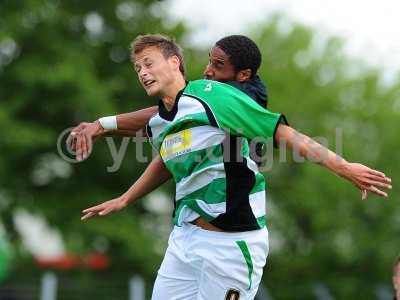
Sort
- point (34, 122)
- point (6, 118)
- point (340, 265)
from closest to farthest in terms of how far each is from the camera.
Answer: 1. point (6, 118)
2. point (34, 122)
3. point (340, 265)

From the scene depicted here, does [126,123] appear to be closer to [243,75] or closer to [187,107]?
[187,107]

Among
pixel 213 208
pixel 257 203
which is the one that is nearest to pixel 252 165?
pixel 257 203

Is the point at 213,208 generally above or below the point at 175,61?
below

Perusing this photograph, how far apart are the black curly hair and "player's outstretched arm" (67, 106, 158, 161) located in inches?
25.6

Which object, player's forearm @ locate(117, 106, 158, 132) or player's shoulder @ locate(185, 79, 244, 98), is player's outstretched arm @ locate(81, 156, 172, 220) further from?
player's shoulder @ locate(185, 79, 244, 98)

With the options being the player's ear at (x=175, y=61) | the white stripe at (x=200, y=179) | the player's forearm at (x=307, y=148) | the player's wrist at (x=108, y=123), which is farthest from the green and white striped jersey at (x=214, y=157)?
the player's wrist at (x=108, y=123)

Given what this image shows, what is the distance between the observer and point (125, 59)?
2928 cm

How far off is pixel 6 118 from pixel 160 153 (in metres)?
21.0

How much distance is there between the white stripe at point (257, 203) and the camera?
556cm

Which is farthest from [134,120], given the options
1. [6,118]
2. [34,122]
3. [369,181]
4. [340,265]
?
[340,265]

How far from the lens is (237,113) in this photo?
5.27 meters

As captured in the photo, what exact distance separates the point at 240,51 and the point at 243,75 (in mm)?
155

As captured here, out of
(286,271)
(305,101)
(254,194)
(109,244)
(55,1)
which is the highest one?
(254,194)

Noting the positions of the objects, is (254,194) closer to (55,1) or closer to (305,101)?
(55,1)
